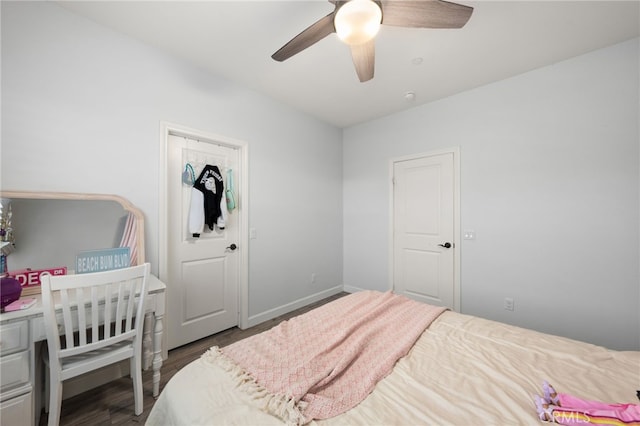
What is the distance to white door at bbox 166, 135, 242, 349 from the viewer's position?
2.22 m

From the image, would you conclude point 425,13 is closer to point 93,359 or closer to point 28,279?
point 93,359

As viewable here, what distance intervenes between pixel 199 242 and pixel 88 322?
1.05m

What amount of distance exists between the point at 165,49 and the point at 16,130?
3.84 feet

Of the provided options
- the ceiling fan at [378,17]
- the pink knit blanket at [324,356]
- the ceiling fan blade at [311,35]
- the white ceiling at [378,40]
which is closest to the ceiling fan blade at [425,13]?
the ceiling fan at [378,17]

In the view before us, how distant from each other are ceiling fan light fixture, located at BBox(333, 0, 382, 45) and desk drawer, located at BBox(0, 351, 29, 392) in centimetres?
230

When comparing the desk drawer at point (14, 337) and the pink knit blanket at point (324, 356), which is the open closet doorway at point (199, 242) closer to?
the desk drawer at point (14, 337)

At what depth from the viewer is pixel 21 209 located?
5.02ft

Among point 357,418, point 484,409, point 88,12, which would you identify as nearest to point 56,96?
point 88,12

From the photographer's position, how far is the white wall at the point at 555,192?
6.44ft

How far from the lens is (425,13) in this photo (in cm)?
129

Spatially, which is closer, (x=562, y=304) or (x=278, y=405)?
(x=278, y=405)

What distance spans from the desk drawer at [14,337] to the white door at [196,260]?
3.12 feet

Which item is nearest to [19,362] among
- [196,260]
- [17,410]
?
[17,410]

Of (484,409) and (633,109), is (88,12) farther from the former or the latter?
(633,109)
